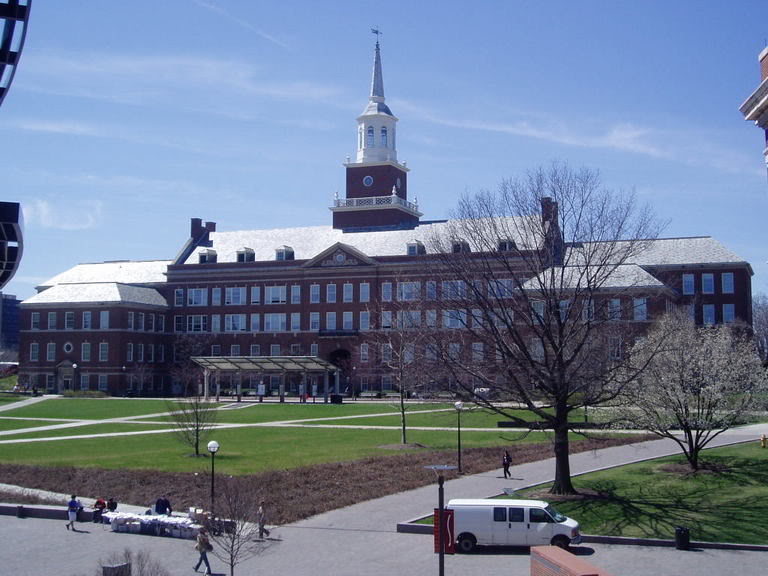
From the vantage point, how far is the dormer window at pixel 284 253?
95.1 m

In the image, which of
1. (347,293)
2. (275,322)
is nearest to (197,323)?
(275,322)

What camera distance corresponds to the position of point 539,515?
24.5 m

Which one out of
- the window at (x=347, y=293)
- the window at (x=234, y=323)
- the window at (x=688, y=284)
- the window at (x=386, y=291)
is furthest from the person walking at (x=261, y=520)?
the window at (x=234, y=323)

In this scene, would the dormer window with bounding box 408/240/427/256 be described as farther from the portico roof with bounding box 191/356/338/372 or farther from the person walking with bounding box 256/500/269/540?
the person walking with bounding box 256/500/269/540

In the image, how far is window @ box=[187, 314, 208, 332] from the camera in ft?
320

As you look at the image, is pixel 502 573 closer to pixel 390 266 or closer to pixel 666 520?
pixel 666 520

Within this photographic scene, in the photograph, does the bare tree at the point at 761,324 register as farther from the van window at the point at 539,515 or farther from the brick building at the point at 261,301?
the van window at the point at 539,515

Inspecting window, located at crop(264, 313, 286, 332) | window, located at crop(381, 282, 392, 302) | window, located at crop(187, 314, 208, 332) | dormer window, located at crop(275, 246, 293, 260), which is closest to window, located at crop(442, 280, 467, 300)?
window, located at crop(381, 282, 392, 302)

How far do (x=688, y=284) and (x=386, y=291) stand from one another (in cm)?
2762

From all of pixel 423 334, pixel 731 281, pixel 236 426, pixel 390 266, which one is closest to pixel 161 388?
pixel 390 266

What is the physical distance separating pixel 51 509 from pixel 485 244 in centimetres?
1746

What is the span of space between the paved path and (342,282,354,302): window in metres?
60.5

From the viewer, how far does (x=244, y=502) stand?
23594 millimetres

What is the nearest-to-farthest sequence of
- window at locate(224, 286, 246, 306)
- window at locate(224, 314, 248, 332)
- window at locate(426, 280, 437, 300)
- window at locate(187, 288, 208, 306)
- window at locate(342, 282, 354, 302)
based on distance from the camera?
1. window at locate(426, 280, 437, 300)
2. window at locate(342, 282, 354, 302)
3. window at locate(224, 314, 248, 332)
4. window at locate(224, 286, 246, 306)
5. window at locate(187, 288, 208, 306)
